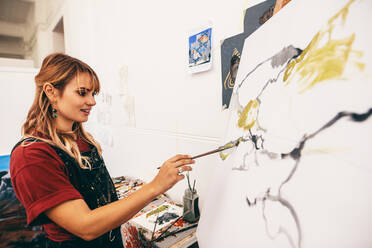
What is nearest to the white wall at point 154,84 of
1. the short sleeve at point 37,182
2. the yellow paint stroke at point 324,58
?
the yellow paint stroke at point 324,58

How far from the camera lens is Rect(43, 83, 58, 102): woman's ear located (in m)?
0.75

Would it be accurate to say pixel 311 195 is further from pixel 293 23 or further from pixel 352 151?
pixel 293 23

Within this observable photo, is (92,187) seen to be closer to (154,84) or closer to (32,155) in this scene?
(32,155)

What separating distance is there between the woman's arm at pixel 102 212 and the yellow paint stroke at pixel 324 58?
15.5 inches

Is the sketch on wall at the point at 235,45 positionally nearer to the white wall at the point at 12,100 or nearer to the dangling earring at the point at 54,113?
the dangling earring at the point at 54,113

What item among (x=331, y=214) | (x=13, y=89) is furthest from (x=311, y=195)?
(x=13, y=89)

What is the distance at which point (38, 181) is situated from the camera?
554 millimetres

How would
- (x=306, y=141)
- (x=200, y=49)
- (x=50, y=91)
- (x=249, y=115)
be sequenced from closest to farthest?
(x=306, y=141) < (x=249, y=115) < (x=50, y=91) < (x=200, y=49)

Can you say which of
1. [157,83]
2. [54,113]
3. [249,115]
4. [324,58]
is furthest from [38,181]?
[157,83]

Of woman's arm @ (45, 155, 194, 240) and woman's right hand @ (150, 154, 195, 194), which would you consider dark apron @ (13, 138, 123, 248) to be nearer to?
woman's arm @ (45, 155, 194, 240)

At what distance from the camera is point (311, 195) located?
0.97 feet

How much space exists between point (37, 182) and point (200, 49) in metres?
0.85

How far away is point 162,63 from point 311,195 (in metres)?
1.09

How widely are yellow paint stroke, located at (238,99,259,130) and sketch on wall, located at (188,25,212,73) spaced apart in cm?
45
